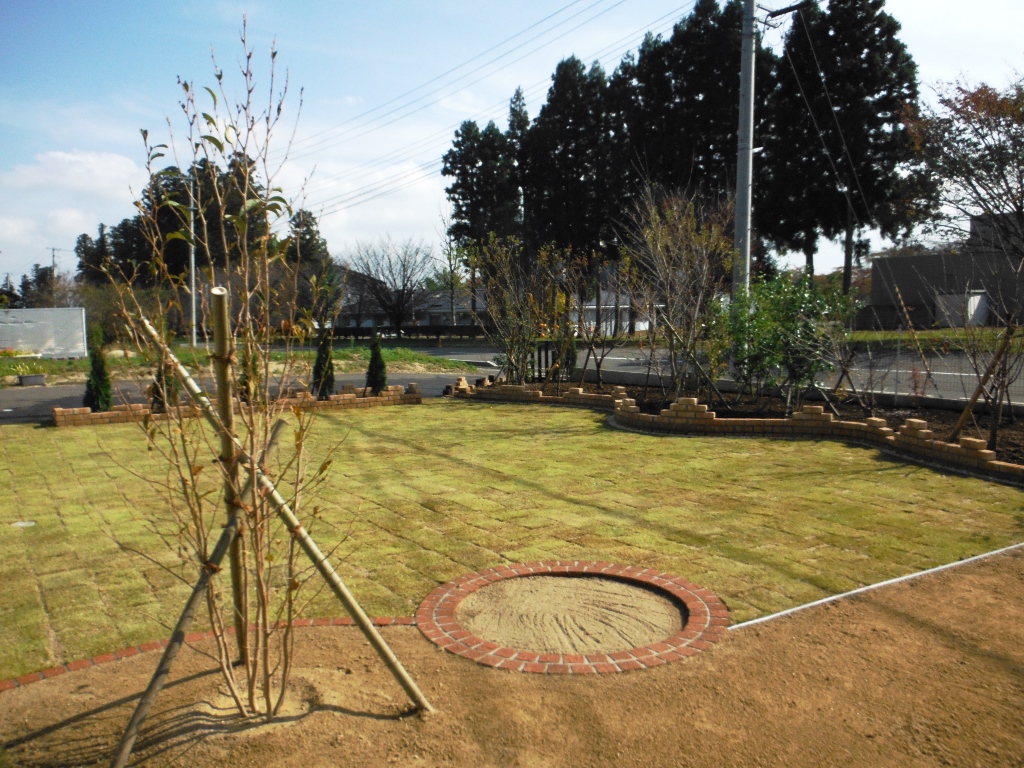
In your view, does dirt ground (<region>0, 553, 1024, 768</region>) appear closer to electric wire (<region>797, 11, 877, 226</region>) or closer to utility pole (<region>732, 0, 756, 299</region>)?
utility pole (<region>732, 0, 756, 299</region>)

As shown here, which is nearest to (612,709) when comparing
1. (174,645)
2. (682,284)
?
Answer: (174,645)

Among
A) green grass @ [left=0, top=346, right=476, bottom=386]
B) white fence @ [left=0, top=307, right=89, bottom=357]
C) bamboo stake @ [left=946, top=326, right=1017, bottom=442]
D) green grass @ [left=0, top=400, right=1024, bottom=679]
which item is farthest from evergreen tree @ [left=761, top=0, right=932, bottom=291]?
white fence @ [left=0, top=307, right=89, bottom=357]

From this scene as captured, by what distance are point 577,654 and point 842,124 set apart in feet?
95.0

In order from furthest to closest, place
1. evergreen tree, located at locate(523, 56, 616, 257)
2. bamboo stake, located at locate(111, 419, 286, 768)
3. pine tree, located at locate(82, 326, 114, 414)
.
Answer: evergreen tree, located at locate(523, 56, 616, 257) < pine tree, located at locate(82, 326, 114, 414) < bamboo stake, located at locate(111, 419, 286, 768)

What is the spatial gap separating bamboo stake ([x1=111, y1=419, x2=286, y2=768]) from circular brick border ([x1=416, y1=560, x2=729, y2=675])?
1396mm

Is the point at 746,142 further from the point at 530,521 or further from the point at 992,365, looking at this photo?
the point at 530,521

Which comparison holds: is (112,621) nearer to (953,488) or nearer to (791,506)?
(791,506)

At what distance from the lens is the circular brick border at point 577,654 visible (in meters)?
3.78

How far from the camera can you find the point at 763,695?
343cm

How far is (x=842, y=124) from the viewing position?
28312 millimetres

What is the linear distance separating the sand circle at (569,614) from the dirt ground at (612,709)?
0.33 metres

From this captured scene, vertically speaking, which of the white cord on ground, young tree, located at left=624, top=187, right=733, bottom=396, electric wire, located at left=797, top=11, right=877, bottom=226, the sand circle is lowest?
the sand circle

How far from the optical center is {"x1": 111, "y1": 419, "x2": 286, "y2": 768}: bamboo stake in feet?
8.91

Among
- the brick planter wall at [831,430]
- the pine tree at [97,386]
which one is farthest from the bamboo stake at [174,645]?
the pine tree at [97,386]
